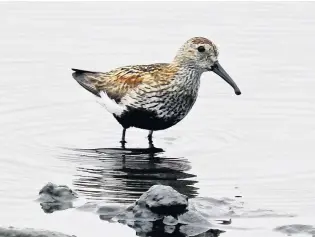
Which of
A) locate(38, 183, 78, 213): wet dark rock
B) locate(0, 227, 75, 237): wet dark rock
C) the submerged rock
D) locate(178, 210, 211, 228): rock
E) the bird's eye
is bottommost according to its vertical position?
locate(0, 227, 75, 237): wet dark rock

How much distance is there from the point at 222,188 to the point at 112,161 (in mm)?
1924

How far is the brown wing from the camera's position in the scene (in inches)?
596

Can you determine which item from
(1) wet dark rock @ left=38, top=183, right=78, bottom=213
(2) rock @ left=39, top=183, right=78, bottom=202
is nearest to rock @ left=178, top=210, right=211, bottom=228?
(1) wet dark rock @ left=38, top=183, right=78, bottom=213

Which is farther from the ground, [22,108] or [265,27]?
[265,27]

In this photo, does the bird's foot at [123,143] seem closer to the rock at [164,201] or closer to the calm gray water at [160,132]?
the calm gray water at [160,132]

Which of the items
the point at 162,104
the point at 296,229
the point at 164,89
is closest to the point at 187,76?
the point at 164,89

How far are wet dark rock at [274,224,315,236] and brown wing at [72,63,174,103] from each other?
14.2 feet

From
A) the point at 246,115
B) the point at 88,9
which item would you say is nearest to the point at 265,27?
the point at 88,9

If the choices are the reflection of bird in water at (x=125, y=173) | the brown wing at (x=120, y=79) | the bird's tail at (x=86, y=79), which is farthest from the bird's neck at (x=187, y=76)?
the bird's tail at (x=86, y=79)

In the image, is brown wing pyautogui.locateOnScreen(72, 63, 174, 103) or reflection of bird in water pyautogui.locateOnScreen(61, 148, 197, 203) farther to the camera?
brown wing pyautogui.locateOnScreen(72, 63, 174, 103)

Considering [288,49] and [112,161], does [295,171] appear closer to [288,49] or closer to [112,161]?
[112,161]

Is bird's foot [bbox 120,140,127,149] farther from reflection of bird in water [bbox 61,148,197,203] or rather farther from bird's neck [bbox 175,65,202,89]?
bird's neck [bbox 175,65,202,89]

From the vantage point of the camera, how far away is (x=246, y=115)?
650 inches

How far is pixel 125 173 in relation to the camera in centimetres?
1373
